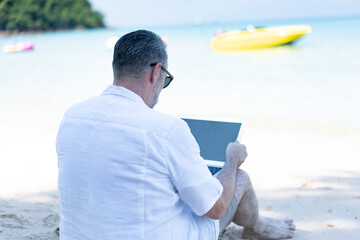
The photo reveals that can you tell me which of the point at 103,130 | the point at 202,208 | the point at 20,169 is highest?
the point at 103,130

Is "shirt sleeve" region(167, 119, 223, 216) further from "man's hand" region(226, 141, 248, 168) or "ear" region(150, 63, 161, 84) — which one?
"man's hand" region(226, 141, 248, 168)

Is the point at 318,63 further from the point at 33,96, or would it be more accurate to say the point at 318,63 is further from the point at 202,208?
the point at 202,208

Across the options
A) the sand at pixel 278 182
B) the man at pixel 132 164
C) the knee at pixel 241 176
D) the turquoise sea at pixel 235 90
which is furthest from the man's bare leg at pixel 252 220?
the turquoise sea at pixel 235 90

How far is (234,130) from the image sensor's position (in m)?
2.34

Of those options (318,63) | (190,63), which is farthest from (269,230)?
(190,63)

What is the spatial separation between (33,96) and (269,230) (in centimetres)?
1019

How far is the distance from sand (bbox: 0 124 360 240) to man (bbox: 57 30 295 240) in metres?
1.35

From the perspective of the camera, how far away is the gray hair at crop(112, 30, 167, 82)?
170cm

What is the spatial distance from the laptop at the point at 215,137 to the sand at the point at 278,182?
944 millimetres

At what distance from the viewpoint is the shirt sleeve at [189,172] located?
1630 millimetres

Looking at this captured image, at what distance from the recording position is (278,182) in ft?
14.9

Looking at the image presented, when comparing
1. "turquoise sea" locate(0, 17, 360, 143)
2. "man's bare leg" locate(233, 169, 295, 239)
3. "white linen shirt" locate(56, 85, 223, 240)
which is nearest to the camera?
"white linen shirt" locate(56, 85, 223, 240)

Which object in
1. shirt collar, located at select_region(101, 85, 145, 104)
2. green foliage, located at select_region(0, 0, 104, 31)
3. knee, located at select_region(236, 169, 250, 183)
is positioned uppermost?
green foliage, located at select_region(0, 0, 104, 31)

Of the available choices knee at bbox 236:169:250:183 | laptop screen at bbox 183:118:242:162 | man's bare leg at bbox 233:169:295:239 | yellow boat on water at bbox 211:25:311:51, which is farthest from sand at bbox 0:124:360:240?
yellow boat on water at bbox 211:25:311:51
